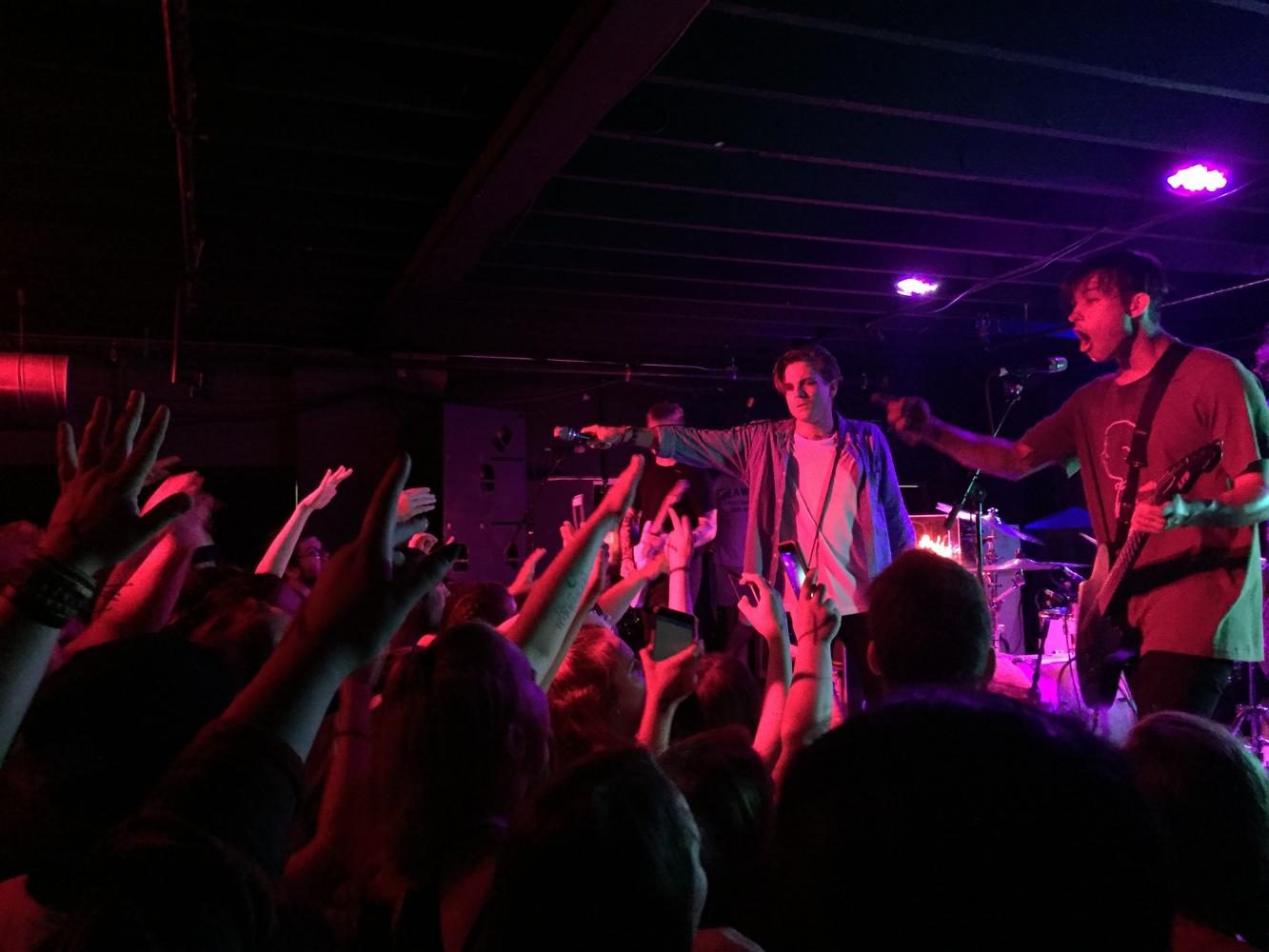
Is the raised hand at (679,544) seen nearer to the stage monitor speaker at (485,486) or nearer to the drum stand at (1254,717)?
the drum stand at (1254,717)

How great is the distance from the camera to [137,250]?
6.00m

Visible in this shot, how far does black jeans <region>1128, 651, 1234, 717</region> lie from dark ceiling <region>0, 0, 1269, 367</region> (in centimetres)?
240

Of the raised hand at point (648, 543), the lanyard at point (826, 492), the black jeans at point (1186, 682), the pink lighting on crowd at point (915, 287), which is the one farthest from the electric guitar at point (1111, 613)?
the pink lighting on crowd at point (915, 287)

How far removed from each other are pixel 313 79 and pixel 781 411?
6.95 metres

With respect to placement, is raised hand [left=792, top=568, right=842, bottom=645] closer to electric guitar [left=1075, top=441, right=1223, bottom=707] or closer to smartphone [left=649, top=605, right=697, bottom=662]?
smartphone [left=649, top=605, right=697, bottom=662]

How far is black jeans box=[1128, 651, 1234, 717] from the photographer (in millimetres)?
2762

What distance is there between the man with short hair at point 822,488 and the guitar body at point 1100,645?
4.71 feet

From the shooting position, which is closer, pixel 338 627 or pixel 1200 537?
pixel 338 627

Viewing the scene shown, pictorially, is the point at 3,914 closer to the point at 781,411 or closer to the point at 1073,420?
the point at 1073,420

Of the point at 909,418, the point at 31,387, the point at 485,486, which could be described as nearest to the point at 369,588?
the point at 909,418

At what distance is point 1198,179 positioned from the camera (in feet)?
16.7

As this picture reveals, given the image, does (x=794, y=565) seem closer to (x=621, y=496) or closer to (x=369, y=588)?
(x=621, y=496)

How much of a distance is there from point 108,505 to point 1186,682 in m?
2.87

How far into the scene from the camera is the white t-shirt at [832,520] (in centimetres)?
462
